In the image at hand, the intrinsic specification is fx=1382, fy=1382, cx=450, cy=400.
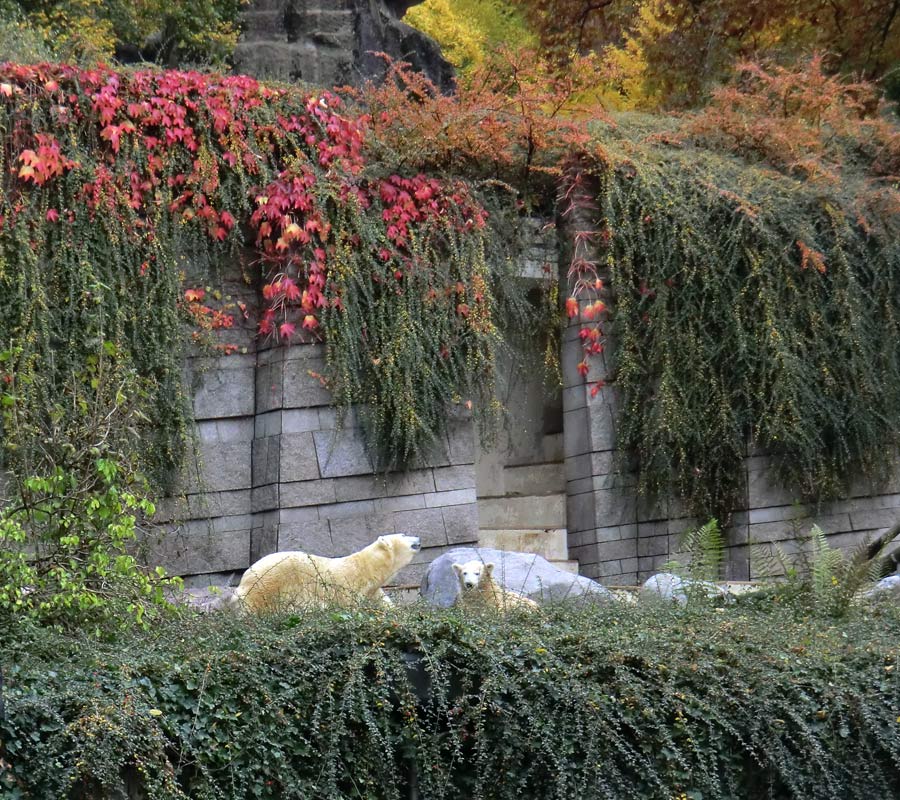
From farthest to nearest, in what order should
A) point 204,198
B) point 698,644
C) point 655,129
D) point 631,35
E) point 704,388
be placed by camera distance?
point 631,35, point 655,129, point 704,388, point 204,198, point 698,644

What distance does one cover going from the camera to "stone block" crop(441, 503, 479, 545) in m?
8.70

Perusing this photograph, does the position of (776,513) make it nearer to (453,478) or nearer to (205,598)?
(453,478)

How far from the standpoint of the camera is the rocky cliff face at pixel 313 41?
451 inches

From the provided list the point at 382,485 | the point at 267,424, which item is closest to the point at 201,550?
the point at 267,424

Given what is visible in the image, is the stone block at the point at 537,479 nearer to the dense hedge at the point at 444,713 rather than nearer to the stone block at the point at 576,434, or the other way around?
the stone block at the point at 576,434

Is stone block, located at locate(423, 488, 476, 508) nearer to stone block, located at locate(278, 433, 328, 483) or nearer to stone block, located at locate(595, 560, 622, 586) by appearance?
stone block, located at locate(278, 433, 328, 483)

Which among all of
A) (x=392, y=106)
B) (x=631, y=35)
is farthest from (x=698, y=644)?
(x=631, y=35)

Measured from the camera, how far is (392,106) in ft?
29.9

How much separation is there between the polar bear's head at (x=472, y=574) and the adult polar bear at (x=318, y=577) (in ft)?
1.28

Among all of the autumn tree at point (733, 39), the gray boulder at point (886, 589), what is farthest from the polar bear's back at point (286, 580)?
the autumn tree at point (733, 39)

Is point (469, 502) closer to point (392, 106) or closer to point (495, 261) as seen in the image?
point (495, 261)

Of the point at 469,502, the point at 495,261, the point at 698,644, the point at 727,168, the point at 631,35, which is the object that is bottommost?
the point at 698,644

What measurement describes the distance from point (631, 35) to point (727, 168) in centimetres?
553

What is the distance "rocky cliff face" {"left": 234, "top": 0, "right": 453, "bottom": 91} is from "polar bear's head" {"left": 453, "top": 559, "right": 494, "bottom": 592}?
5890 millimetres
